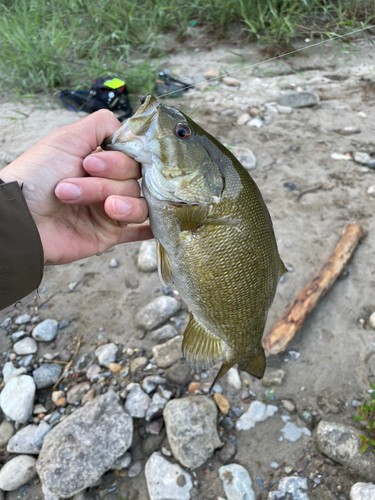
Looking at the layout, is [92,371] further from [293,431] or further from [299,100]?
[299,100]

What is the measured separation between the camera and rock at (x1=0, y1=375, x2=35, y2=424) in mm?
2246

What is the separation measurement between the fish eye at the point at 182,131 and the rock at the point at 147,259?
1.73m

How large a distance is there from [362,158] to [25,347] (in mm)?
3778

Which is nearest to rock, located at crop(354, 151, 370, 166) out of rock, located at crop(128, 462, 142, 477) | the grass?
the grass

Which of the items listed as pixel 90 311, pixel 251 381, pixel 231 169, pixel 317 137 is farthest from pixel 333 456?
pixel 317 137

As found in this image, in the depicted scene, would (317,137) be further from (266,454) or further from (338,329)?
(266,454)

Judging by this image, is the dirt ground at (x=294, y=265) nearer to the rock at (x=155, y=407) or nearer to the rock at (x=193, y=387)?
the rock at (x=193, y=387)

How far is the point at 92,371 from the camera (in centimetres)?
247

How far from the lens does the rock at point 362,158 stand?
3.94 m

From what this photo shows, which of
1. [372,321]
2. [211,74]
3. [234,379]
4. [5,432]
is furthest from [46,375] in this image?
[211,74]

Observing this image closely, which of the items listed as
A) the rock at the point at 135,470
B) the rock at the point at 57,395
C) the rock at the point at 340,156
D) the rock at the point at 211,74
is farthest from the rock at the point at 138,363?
the rock at the point at 211,74

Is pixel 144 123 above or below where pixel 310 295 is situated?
above

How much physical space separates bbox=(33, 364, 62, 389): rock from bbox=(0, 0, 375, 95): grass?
408cm

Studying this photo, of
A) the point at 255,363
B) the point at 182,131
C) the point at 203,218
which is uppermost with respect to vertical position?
the point at 182,131
